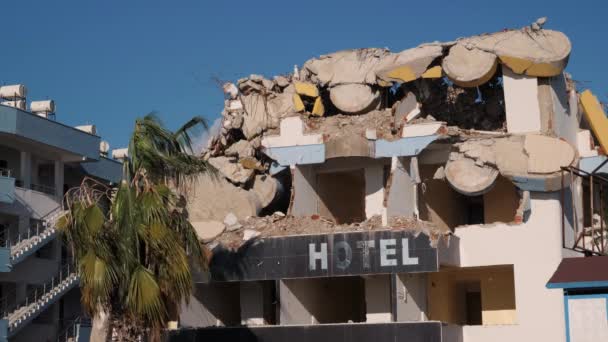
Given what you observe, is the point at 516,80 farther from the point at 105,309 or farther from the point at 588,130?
the point at 105,309

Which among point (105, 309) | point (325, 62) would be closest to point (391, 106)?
point (325, 62)

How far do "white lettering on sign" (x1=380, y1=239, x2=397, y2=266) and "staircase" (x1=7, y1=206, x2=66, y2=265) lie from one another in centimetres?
1518

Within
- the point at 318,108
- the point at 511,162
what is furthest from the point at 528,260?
the point at 318,108

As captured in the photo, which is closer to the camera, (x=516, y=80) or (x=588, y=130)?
(x=516, y=80)

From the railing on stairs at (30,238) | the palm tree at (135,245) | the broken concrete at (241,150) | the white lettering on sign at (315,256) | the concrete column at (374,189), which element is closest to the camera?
the palm tree at (135,245)

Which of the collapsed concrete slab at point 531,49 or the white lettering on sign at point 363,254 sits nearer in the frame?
the white lettering on sign at point 363,254

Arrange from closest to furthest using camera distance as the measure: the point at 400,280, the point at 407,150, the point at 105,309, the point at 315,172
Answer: the point at 105,309 < the point at 400,280 < the point at 407,150 < the point at 315,172

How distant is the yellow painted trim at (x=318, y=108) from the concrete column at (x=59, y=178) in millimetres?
13997

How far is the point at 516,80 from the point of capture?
154 feet

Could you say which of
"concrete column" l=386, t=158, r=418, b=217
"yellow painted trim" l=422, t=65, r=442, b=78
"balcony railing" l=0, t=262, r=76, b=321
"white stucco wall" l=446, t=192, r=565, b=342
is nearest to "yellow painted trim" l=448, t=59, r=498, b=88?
"yellow painted trim" l=422, t=65, r=442, b=78

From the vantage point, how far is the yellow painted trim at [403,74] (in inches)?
1905

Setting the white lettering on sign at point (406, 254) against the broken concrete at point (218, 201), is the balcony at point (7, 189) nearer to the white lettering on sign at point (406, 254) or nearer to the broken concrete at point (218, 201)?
the broken concrete at point (218, 201)

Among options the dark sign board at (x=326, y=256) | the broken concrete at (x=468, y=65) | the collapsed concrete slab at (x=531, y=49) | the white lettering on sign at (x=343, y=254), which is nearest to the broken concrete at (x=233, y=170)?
the dark sign board at (x=326, y=256)

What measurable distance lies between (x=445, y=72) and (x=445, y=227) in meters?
7.68
